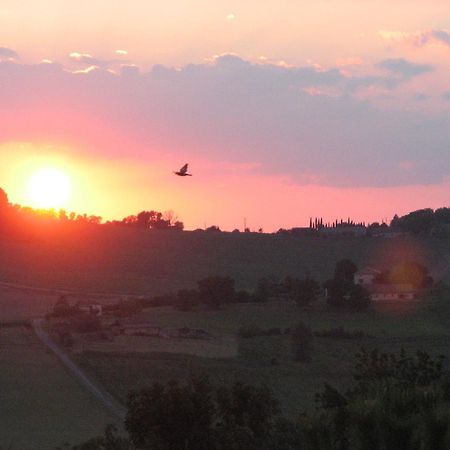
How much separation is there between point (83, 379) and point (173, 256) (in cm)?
6125

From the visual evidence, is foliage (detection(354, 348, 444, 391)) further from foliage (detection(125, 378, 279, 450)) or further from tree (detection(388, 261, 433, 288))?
tree (detection(388, 261, 433, 288))

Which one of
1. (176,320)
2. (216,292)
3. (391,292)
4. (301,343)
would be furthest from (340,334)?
(391,292)

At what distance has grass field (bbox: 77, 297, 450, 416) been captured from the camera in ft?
150

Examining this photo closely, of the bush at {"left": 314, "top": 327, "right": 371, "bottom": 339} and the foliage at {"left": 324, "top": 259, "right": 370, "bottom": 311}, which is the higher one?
the foliage at {"left": 324, "top": 259, "right": 370, "bottom": 311}

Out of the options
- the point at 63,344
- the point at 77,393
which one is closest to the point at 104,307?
the point at 63,344

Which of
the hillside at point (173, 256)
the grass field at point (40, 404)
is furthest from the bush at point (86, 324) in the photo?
the hillside at point (173, 256)

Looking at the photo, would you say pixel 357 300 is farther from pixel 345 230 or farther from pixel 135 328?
pixel 345 230

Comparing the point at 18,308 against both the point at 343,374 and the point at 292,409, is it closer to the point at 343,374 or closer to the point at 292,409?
the point at 343,374

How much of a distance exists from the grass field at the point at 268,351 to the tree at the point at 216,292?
3.40ft

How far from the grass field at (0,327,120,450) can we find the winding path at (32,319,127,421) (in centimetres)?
34

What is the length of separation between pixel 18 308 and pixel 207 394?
176 feet

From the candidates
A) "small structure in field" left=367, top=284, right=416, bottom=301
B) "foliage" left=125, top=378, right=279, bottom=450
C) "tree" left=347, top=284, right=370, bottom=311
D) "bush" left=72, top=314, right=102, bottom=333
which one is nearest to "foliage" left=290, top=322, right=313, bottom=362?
"bush" left=72, top=314, right=102, bottom=333

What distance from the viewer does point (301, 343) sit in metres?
54.9

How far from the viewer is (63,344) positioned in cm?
5447
